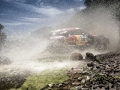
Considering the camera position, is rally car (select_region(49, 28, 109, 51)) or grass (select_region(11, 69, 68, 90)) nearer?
grass (select_region(11, 69, 68, 90))

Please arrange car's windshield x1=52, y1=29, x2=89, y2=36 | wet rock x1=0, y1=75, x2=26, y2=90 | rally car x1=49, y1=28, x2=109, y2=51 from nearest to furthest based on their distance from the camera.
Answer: wet rock x1=0, y1=75, x2=26, y2=90, rally car x1=49, y1=28, x2=109, y2=51, car's windshield x1=52, y1=29, x2=89, y2=36

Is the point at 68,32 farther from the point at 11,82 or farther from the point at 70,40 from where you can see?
the point at 11,82

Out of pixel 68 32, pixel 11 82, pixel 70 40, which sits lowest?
pixel 11 82

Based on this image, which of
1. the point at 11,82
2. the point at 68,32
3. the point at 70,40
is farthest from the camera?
the point at 68,32

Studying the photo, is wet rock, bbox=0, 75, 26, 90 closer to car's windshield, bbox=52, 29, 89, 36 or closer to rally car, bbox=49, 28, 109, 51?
rally car, bbox=49, 28, 109, 51

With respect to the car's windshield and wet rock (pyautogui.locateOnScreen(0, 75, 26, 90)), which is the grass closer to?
wet rock (pyautogui.locateOnScreen(0, 75, 26, 90))

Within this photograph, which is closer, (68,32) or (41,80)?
(41,80)

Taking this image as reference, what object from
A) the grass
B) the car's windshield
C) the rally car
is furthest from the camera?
the car's windshield

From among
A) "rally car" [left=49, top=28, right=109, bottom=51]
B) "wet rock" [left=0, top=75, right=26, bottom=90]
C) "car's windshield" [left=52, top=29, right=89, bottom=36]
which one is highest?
"car's windshield" [left=52, top=29, right=89, bottom=36]

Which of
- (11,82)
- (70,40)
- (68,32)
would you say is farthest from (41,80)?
(68,32)

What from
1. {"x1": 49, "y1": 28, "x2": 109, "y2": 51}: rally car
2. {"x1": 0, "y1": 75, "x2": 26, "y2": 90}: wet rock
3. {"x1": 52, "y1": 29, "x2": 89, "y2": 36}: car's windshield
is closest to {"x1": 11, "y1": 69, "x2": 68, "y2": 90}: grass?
{"x1": 0, "y1": 75, "x2": 26, "y2": 90}: wet rock

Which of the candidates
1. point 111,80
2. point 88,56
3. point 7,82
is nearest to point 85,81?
point 111,80

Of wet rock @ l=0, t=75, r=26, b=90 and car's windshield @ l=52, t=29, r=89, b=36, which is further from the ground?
car's windshield @ l=52, t=29, r=89, b=36

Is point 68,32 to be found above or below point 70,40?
above
